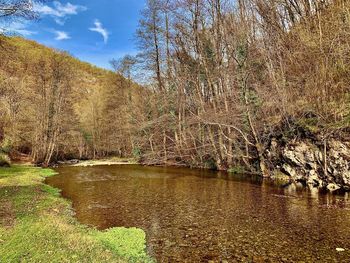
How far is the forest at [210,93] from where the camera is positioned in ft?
60.1

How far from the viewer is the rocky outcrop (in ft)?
52.0

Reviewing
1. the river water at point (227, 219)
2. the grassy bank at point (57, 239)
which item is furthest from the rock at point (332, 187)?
the grassy bank at point (57, 239)

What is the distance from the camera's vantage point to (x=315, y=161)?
A: 17.9 m

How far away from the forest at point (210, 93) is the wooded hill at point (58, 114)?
0.55 feet

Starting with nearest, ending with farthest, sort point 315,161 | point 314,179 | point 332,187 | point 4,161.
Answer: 1. point 332,187
2. point 315,161
3. point 314,179
4. point 4,161

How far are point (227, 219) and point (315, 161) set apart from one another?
31.7ft

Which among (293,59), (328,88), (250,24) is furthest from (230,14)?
(328,88)

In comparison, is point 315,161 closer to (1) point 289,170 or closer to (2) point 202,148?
(1) point 289,170

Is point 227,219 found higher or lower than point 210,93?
lower

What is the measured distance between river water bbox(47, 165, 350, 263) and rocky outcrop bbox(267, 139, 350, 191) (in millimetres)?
1346

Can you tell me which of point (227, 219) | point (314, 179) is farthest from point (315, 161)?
point (227, 219)

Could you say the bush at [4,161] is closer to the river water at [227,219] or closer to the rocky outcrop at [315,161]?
the river water at [227,219]

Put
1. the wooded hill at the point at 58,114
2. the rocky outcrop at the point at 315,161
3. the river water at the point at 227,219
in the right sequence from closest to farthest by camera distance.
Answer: the river water at the point at 227,219 < the rocky outcrop at the point at 315,161 < the wooded hill at the point at 58,114

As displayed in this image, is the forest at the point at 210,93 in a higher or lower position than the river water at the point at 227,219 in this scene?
higher
